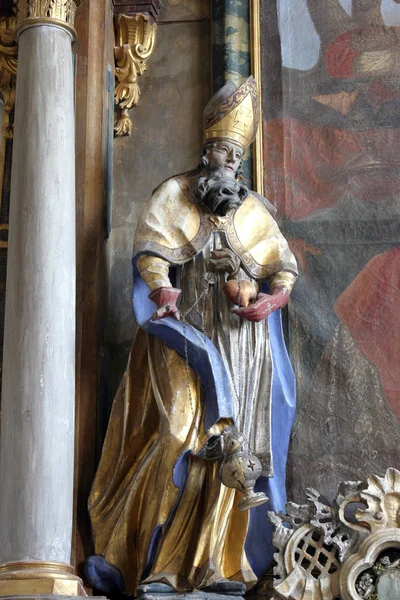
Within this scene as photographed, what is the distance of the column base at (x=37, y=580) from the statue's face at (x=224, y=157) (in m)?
1.95

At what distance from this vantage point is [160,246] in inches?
244

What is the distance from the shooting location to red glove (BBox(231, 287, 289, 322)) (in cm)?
605

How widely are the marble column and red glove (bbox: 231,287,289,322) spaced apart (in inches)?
29.6

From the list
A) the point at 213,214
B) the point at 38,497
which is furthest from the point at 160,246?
the point at 38,497

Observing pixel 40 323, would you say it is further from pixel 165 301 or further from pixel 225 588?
pixel 225 588

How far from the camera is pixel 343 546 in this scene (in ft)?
18.7

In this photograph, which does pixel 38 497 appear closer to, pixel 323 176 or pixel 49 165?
pixel 49 165

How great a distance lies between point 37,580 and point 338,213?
2.46 metres

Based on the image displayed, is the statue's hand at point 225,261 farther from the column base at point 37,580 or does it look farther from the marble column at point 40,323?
the column base at point 37,580

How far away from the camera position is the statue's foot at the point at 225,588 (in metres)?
5.67

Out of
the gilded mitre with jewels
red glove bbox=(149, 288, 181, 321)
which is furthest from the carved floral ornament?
the gilded mitre with jewels

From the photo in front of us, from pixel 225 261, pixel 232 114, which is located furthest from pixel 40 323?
pixel 232 114

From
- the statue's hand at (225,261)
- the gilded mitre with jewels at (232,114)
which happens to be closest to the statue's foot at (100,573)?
the statue's hand at (225,261)

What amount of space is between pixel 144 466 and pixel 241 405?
49 centimetres
